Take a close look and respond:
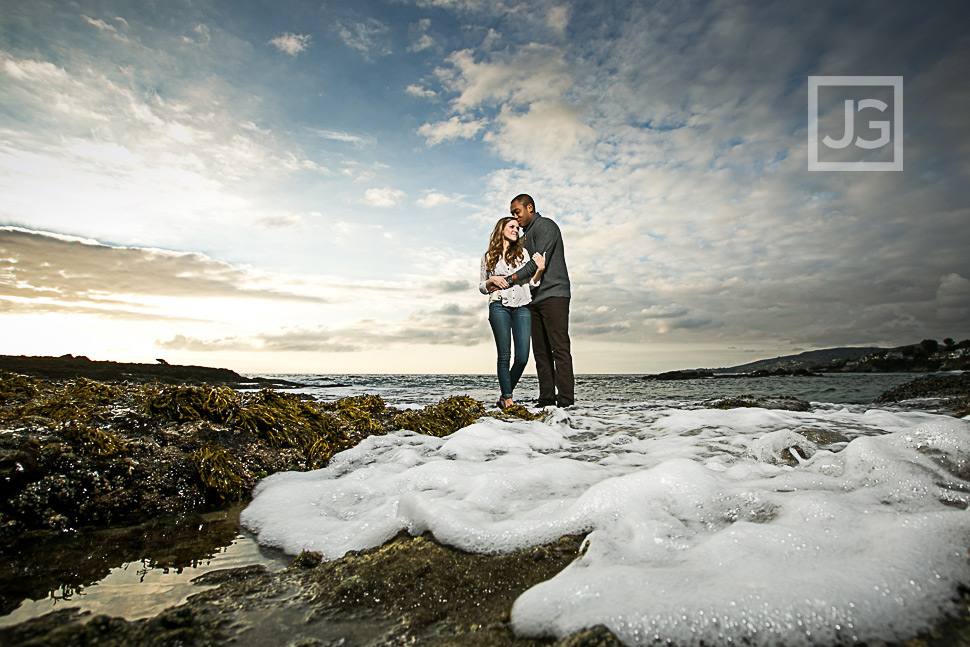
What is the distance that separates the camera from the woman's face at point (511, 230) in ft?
21.0

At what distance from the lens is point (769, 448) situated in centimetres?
290

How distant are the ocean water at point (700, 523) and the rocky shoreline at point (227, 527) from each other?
0.11 m

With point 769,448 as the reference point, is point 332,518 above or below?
below

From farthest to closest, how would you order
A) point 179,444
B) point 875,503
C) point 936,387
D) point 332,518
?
point 936,387, point 179,444, point 332,518, point 875,503

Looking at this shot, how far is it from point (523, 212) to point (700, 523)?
18.0 ft

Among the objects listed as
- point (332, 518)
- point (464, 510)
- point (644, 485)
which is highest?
point (644, 485)

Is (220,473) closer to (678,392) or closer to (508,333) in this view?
(508,333)

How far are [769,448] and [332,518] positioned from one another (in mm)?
2746

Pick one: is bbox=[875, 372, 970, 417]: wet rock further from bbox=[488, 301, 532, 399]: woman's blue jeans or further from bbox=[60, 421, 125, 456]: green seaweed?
bbox=[60, 421, 125, 456]: green seaweed

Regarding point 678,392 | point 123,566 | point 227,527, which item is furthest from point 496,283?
point 678,392

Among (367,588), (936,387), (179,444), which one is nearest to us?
(367,588)

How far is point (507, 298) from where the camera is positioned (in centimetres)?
648

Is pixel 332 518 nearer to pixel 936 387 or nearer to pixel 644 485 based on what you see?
pixel 644 485

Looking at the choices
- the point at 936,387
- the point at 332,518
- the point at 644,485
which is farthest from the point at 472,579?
the point at 936,387
